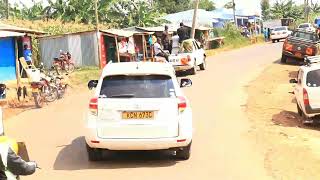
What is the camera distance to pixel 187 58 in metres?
25.0

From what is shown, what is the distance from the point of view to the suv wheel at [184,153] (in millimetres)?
9266

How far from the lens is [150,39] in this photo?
35.6 m

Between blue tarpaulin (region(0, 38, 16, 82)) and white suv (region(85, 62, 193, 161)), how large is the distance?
17.5 metres

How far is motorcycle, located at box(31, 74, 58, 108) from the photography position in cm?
1783

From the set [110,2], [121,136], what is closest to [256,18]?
[110,2]

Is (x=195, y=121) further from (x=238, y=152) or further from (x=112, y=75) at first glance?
(x=112, y=75)

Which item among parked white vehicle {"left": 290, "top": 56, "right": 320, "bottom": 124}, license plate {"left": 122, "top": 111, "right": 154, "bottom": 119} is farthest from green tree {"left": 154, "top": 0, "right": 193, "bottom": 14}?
license plate {"left": 122, "top": 111, "right": 154, "bottom": 119}

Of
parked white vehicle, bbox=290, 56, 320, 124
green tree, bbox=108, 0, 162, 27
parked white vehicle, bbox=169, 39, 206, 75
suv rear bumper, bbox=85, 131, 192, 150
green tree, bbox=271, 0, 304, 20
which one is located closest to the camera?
suv rear bumper, bbox=85, 131, 192, 150

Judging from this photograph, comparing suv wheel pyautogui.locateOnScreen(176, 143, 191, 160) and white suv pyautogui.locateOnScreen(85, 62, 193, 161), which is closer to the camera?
white suv pyautogui.locateOnScreen(85, 62, 193, 161)

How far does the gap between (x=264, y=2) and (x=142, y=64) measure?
9807cm

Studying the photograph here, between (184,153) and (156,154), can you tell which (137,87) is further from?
(156,154)

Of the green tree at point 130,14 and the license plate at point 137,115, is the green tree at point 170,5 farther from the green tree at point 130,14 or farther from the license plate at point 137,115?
the license plate at point 137,115

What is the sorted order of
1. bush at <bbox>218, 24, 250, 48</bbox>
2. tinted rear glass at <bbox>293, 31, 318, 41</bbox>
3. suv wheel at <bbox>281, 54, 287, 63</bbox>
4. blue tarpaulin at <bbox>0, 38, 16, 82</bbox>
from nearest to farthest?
blue tarpaulin at <bbox>0, 38, 16, 82</bbox>, tinted rear glass at <bbox>293, 31, 318, 41</bbox>, suv wheel at <bbox>281, 54, 287, 63</bbox>, bush at <bbox>218, 24, 250, 48</bbox>

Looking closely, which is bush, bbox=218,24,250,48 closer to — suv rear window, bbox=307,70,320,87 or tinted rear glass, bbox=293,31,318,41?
tinted rear glass, bbox=293,31,318,41
